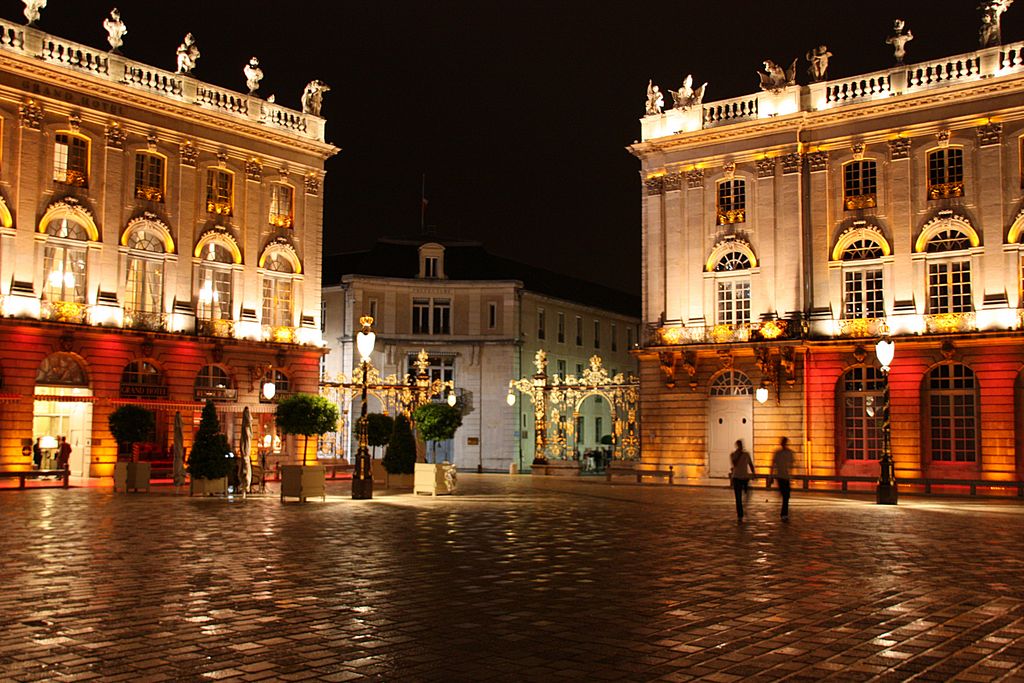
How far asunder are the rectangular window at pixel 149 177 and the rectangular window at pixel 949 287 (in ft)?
94.2

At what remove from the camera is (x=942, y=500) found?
30.8 m

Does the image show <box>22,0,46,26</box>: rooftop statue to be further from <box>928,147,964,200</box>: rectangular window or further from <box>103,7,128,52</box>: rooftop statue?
<box>928,147,964,200</box>: rectangular window

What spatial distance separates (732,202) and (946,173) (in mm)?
7922

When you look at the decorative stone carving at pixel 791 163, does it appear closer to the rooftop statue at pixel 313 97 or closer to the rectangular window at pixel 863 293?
the rectangular window at pixel 863 293

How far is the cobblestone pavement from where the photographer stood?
26.1 feet

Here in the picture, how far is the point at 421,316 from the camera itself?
200 ft

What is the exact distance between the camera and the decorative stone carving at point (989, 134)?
37312 mm

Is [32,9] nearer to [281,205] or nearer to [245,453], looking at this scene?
[281,205]

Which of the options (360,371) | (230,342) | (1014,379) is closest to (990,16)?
(1014,379)

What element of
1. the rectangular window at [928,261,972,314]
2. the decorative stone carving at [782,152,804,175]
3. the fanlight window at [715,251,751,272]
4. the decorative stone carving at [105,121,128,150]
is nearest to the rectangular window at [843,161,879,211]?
the decorative stone carving at [782,152,804,175]

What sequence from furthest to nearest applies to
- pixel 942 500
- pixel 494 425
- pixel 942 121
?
pixel 494 425 → pixel 942 121 → pixel 942 500

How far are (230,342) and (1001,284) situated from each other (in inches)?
1112

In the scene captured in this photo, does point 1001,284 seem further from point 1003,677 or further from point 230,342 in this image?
point 1003,677

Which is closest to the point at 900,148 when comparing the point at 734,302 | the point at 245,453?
the point at 734,302
